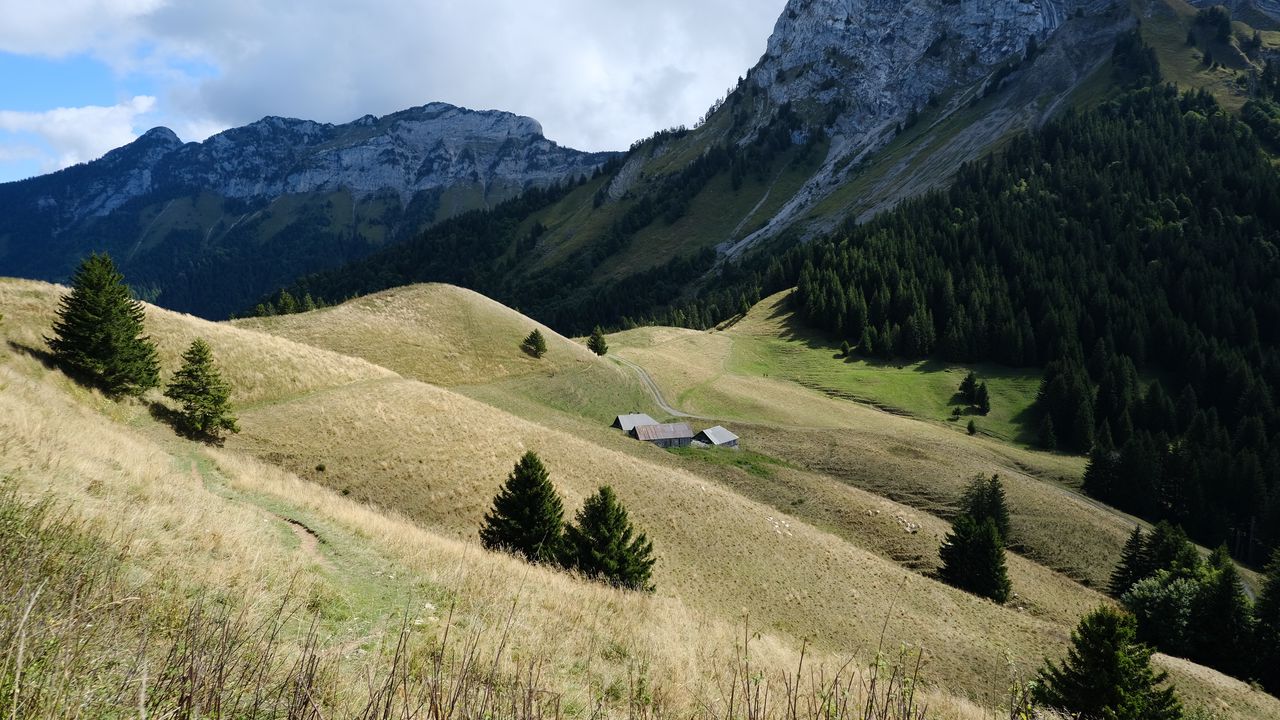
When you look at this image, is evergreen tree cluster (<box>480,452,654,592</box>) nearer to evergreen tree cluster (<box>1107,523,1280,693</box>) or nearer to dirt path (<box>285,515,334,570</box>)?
dirt path (<box>285,515,334,570</box>)

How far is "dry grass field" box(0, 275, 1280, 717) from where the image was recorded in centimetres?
971

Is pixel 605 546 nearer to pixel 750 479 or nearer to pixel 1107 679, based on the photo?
pixel 1107 679

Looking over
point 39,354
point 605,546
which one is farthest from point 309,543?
point 39,354

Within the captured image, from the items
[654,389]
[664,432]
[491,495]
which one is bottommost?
[491,495]

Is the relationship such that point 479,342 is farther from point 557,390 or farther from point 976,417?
point 976,417

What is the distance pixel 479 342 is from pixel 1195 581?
67.3m

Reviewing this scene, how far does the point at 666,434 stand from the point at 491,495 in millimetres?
25545

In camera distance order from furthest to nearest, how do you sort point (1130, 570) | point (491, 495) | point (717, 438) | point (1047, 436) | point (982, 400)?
1. point (982, 400)
2. point (1047, 436)
3. point (717, 438)
4. point (1130, 570)
5. point (491, 495)

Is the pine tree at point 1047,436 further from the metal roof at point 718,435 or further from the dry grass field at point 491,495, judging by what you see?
the metal roof at point 718,435

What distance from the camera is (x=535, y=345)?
72.4 m

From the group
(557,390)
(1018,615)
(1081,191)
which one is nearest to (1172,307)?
(1081,191)

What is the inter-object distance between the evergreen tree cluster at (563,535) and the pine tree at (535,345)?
47.0 m

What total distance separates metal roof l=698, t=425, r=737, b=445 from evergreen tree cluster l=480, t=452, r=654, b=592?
32.2 meters

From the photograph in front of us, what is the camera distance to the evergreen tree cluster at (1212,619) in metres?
32.0
